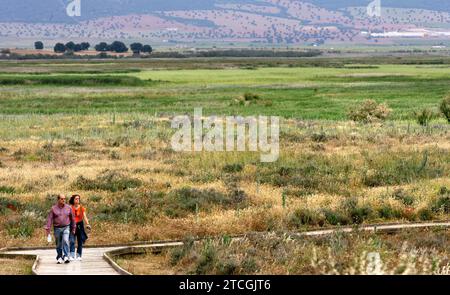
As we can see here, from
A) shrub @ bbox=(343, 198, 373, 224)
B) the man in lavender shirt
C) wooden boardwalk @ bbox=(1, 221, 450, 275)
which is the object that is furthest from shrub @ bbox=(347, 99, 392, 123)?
the man in lavender shirt

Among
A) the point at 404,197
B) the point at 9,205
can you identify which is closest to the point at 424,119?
the point at 404,197

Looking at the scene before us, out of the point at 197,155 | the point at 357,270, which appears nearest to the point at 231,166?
the point at 197,155

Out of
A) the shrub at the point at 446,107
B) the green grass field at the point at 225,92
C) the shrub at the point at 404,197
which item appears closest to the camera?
the shrub at the point at 404,197

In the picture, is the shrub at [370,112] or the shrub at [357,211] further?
the shrub at [370,112]

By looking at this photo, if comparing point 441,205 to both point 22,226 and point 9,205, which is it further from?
point 9,205

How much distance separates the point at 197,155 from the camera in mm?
41844

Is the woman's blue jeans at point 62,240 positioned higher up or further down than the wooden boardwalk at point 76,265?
higher up

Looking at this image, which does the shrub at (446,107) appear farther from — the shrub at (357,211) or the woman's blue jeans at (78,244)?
the woman's blue jeans at (78,244)

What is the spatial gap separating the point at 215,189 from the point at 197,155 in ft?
34.3

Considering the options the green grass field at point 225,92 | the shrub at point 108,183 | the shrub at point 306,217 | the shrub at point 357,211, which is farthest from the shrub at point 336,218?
the green grass field at point 225,92

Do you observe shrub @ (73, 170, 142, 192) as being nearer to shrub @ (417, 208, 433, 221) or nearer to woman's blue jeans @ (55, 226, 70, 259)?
shrub @ (417, 208, 433, 221)

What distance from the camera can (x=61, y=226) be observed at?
62.2 ft

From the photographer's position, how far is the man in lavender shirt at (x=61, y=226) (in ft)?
62.0

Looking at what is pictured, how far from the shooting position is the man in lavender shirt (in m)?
18.9
